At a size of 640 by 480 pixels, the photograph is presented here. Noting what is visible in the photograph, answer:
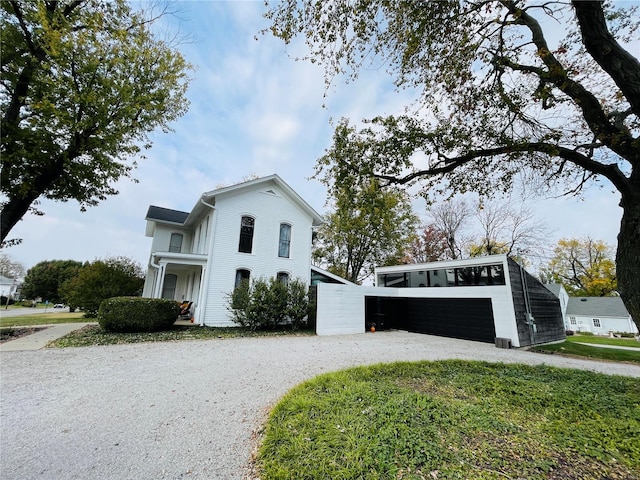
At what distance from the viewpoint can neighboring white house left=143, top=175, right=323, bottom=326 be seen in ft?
40.8

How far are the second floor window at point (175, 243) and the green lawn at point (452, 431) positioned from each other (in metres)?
15.3

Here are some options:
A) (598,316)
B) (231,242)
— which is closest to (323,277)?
(231,242)

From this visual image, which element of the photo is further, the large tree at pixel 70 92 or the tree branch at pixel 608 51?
the large tree at pixel 70 92

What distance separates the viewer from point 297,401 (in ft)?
12.1

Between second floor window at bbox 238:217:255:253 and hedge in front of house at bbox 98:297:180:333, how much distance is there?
14.3 ft

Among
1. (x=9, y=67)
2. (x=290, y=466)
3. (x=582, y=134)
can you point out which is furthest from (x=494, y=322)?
(x=9, y=67)

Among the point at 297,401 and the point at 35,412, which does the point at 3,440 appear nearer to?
the point at 35,412

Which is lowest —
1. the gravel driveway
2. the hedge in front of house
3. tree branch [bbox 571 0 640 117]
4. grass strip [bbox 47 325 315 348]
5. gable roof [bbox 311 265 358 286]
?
the gravel driveway

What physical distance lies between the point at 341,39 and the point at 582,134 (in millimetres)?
5015

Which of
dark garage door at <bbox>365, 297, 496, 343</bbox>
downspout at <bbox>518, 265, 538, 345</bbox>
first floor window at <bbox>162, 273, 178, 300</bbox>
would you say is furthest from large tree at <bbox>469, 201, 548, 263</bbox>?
first floor window at <bbox>162, 273, 178, 300</bbox>

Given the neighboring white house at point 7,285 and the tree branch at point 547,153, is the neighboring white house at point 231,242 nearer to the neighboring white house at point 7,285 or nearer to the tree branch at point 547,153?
the tree branch at point 547,153

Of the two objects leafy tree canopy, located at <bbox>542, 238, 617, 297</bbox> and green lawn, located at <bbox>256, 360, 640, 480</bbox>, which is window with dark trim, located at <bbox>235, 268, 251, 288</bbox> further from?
leafy tree canopy, located at <bbox>542, 238, 617, 297</bbox>

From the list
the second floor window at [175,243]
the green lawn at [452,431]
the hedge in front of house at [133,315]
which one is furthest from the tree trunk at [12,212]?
the green lawn at [452,431]

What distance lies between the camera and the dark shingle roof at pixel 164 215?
16.1 m
